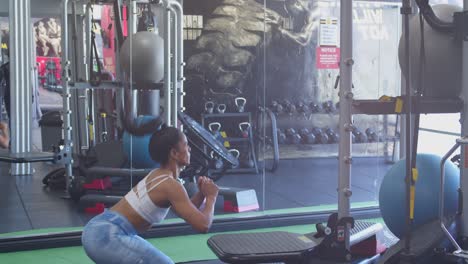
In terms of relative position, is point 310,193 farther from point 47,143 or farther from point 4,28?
point 4,28

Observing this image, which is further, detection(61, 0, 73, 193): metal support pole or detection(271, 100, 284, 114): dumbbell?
detection(271, 100, 284, 114): dumbbell

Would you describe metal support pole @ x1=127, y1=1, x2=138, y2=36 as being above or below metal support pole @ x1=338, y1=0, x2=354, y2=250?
above

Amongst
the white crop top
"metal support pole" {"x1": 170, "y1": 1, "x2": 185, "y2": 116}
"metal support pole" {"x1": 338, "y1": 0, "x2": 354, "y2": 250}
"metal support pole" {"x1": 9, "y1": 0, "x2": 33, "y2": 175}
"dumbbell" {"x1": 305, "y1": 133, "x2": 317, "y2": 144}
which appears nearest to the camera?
the white crop top

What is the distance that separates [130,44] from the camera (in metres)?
5.20

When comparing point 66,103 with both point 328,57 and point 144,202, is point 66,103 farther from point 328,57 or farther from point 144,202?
point 144,202

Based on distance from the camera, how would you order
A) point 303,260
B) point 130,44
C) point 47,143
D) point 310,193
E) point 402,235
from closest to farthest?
point 303,260, point 402,235, point 130,44, point 310,193, point 47,143

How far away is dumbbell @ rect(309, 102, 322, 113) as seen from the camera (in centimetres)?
739

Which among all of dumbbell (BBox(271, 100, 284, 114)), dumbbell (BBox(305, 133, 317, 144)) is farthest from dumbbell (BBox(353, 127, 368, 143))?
dumbbell (BBox(271, 100, 284, 114))

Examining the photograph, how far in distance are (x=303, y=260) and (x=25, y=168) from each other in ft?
14.9

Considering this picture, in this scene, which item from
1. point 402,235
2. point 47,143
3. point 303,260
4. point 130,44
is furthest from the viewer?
point 47,143

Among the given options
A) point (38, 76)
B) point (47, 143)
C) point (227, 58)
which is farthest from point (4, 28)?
point (227, 58)

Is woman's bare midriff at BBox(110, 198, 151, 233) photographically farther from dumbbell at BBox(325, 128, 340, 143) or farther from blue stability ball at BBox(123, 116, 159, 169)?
dumbbell at BBox(325, 128, 340, 143)

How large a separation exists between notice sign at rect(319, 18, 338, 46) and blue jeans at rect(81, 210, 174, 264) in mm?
3829

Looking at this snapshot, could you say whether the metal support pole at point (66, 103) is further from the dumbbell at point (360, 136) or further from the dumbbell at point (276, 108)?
the dumbbell at point (360, 136)
